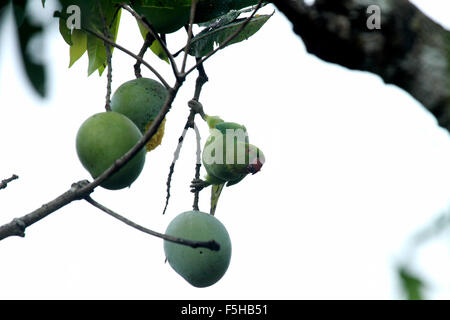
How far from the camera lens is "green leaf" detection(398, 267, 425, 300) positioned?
0.45m

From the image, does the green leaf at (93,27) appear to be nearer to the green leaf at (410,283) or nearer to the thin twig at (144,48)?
the thin twig at (144,48)

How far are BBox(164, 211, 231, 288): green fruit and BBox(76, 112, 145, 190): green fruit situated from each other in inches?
10.4

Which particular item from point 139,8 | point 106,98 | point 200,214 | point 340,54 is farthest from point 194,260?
point 340,54

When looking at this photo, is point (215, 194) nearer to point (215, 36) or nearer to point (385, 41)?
point (215, 36)

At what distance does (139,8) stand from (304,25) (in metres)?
0.86

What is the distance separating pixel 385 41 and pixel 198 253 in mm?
907

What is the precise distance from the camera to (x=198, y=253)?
1.54 meters

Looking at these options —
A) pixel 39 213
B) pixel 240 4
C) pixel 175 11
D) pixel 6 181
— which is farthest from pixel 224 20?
pixel 39 213

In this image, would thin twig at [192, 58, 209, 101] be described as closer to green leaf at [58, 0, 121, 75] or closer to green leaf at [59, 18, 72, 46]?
green leaf at [58, 0, 121, 75]

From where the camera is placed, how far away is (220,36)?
179 cm

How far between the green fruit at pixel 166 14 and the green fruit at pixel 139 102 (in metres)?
0.15

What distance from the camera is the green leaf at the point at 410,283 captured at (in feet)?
1.47

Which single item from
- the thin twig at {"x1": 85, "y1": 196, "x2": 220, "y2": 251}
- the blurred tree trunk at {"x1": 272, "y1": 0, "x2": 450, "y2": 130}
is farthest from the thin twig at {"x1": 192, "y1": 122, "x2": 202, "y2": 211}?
the blurred tree trunk at {"x1": 272, "y1": 0, "x2": 450, "y2": 130}

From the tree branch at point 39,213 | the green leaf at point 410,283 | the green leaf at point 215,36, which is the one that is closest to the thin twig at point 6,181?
the tree branch at point 39,213
